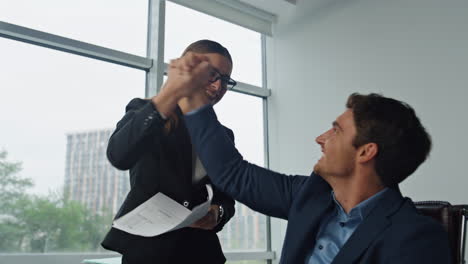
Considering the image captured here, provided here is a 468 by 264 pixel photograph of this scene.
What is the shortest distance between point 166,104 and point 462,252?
125 centimetres

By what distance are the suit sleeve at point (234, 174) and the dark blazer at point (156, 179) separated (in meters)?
0.06

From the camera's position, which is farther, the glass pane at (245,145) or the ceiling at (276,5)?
the ceiling at (276,5)

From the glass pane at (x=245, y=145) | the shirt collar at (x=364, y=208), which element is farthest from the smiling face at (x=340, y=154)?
the glass pane at (x=245, y=145)

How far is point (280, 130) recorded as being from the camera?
477cm

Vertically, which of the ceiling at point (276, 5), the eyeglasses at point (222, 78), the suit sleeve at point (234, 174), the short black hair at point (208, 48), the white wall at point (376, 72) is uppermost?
the ceiling at point (276, 5)

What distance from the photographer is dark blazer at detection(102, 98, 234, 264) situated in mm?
1202

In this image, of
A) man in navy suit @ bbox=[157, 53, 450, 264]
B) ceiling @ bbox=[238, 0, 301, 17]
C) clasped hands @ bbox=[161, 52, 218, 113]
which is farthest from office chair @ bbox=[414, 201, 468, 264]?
ceiling @ bbox=[238, 0, 301, 17]

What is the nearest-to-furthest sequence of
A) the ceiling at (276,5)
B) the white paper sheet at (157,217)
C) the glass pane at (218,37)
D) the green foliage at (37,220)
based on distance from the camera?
the white paper sheet at (157,217), the green foliage at (37,220), the glass pane at (218,37), the ceiling at (276,5)

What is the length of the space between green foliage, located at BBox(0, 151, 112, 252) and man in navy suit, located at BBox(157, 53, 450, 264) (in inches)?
82.7

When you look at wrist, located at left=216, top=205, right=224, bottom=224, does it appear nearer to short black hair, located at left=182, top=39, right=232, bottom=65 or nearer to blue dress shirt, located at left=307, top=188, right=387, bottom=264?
blue dress shirt, located at left=307, top=188, right=387, bottom=264

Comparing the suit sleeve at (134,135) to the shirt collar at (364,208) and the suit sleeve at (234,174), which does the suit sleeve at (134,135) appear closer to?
the suit sleeve at (234,174)

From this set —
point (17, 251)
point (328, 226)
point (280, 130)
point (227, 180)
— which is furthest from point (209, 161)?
point (280, 130)

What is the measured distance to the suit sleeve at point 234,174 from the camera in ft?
4.46

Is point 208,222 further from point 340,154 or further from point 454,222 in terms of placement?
point 454,222
